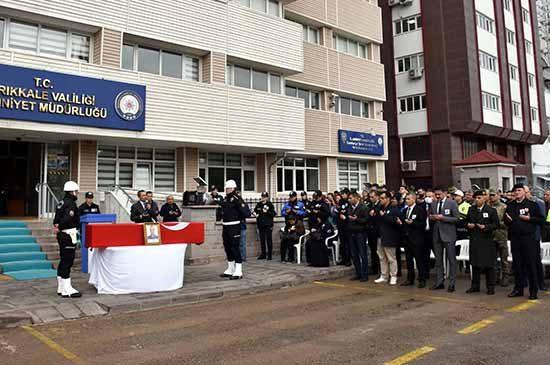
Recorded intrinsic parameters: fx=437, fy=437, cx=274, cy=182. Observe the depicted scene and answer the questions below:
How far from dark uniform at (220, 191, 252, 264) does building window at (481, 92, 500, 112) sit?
25434mm

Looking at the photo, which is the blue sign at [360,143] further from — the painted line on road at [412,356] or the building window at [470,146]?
the painted line on road at [412,356]

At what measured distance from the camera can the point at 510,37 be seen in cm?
3456

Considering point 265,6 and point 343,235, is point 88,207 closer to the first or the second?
point 343,235

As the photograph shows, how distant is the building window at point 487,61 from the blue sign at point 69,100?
2516 cm

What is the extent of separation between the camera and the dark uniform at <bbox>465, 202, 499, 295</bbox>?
337 inches

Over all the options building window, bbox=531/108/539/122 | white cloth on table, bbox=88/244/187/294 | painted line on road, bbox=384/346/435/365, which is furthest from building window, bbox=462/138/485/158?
painted line on road, bbox=384/346/435/365

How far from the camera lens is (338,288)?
9.54 meters

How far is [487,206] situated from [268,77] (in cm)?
1241

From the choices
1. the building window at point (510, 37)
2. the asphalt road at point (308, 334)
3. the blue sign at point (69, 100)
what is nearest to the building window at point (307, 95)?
the blue sign at point (69, 100)

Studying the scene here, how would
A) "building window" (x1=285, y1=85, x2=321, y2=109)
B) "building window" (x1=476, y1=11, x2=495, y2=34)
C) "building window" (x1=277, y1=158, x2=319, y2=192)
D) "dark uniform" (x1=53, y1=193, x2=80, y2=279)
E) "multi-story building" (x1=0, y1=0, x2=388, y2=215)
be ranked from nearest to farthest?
"dark uniform" (x1=53, y1=193, x2=80, y2=279) → "multi-story building" (x1=0, y1=0, x2=388, y2=215) → "building window" (x1=277, y1=158, x2=319, y2=192) → "building window" (x1=285, y1=85, x2=321, y2=109) → "building window" (x1=476, y1=11, x2=495, y2=34)

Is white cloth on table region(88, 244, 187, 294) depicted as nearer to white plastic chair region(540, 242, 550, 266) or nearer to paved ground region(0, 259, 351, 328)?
paved ground region(0, 259, 351, 328)

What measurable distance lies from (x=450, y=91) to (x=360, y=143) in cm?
1001

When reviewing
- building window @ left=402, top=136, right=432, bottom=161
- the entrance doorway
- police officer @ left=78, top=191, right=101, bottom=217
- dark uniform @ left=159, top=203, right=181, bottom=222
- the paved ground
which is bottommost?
the paved ground

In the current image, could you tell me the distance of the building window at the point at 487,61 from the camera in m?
30.3
